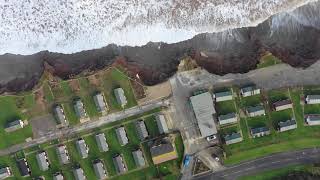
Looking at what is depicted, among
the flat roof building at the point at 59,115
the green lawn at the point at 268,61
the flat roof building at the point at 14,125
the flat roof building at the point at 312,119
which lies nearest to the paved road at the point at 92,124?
the flat roof building at the point at 59,115

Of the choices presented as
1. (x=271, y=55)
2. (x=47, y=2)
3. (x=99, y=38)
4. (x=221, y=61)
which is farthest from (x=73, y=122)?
(x=271, y=55)

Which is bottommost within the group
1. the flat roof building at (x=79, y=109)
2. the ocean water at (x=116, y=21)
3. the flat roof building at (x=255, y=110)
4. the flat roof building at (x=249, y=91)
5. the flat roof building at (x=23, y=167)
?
the flat roof building at (x=255, y=110)

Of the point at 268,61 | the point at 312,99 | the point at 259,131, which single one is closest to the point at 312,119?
the point at 312,99

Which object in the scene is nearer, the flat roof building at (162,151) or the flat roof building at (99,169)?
the flat roof building at (162,151)

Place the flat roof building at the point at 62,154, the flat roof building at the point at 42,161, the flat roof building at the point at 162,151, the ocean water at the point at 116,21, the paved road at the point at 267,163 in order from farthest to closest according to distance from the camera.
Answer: the ocean water at the point at 116,21 → the paved road at the point at 267,163 → the flat roof building at the point at 62,154 → the flat roof building at the point at 42,161 → the flat roof building at the point at 162,151

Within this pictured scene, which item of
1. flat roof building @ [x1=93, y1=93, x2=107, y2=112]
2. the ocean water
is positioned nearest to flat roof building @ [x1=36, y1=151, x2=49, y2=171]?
flat roof building @ [x1=93, y1=93, x2=107, y2=112]

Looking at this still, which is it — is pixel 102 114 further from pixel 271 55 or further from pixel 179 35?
pixel 271 55

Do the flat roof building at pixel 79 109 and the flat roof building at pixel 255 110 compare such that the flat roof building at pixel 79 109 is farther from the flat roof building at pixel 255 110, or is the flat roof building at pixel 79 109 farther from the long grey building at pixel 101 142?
the flat roof building at pixel 255 110
